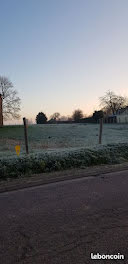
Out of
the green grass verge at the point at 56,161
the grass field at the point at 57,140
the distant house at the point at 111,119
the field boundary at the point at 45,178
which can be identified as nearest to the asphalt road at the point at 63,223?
the field boundary at the point at 45,178

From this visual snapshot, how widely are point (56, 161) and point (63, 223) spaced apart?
3.71 metres

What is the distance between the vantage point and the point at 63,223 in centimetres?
296

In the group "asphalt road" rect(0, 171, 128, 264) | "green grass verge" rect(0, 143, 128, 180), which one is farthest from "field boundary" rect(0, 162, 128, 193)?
"green grass verge" rect(0, 143, 128, 180)

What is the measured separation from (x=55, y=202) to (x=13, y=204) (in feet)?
2.56

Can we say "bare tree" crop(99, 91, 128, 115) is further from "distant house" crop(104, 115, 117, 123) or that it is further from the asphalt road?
the asphalt road

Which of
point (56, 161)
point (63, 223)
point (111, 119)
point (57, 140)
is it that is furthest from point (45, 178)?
point (111, 119)

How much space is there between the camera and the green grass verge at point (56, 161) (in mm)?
5992

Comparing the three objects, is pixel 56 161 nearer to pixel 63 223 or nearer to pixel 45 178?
pixel 45 178

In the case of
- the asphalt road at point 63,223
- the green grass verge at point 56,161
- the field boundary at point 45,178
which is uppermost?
the green grass verge at point 56,161

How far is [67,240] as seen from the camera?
253 cm

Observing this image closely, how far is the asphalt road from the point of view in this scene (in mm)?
2295

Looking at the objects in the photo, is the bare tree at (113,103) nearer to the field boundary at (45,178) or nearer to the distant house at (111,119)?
the distant house at (111,119)

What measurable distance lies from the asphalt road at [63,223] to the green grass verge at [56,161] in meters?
1.52

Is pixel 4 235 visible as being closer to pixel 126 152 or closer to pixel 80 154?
pixel 80 154
